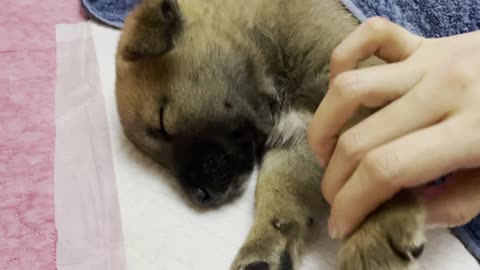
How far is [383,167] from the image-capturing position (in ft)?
Answer: 3.05

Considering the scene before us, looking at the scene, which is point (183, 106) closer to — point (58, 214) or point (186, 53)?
point (186, 53)

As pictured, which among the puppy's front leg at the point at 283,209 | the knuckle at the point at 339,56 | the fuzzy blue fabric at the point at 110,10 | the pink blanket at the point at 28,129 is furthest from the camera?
the fuzzy blue fabric at the point at 110,10

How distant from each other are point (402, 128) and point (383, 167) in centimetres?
9

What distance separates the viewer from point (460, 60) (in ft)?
3.37

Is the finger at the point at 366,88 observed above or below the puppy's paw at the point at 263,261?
above

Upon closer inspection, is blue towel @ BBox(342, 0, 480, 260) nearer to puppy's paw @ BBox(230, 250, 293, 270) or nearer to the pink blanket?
puppy's paw @ BBox(230, 250, 293, 270)

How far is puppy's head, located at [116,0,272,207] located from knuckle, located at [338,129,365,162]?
0.41m

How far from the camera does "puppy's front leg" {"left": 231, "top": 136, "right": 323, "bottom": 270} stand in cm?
123

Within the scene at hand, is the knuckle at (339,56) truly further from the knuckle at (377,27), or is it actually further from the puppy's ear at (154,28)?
the puppy's ear at (154,28)

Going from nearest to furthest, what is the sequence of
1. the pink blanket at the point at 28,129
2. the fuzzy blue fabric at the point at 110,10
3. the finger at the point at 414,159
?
the finger at the point at 414,159, the pink blanket at the point at 28,129, the fuzzy blue fabric at the point at 110,10

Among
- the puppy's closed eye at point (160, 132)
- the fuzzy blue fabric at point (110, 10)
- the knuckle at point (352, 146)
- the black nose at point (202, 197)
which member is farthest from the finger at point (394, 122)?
the fuzzy blue fabric at point (110, 10)

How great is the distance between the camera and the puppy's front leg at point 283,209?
4.03ft

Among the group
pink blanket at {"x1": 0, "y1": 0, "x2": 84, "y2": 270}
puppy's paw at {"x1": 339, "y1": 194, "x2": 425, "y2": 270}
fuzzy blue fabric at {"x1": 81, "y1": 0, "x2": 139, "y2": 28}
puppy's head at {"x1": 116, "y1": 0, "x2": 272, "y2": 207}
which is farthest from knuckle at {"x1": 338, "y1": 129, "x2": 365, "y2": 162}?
fuzzy blue fabric at {"x1": 81, "y1": 0, "x2": 139, "y2": 28}

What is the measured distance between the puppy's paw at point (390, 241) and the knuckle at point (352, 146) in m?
0.11
